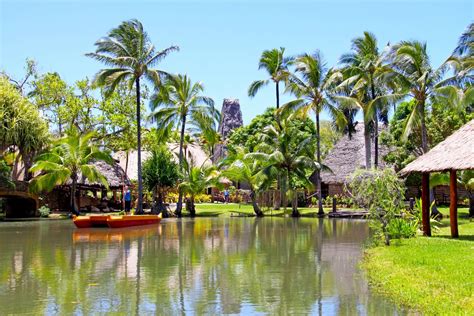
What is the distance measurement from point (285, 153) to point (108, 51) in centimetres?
1098

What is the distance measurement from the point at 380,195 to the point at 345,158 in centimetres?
2509

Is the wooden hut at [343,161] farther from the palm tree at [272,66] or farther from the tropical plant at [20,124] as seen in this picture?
the tropical plant at [20,124]

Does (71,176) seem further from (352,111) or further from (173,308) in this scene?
(173,308)

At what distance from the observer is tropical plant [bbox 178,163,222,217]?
32.9 metres

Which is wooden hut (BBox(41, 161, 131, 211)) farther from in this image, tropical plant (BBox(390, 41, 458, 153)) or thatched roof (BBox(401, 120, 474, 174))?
thatched roof (BBox(401, 120, 474, 174))

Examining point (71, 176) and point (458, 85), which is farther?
point (71, 176)

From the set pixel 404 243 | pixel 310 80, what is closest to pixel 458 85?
pixel 310 80

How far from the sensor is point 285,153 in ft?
105

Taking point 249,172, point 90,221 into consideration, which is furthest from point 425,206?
point 249,172

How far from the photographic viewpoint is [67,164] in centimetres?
3167

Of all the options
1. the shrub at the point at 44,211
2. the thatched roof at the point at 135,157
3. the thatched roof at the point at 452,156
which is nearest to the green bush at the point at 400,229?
the thatched roof at the point at 452,156

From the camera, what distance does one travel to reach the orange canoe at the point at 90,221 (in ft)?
77.0

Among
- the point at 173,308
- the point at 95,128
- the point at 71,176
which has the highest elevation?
the point at 95,128

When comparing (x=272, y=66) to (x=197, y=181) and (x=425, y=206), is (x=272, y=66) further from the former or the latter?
(x=425, y=206)
